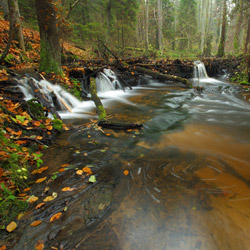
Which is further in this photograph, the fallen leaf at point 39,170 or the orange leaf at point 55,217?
the fallen leaf at point 39,170

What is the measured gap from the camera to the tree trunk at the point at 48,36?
5.72m

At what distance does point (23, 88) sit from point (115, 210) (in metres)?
4.58

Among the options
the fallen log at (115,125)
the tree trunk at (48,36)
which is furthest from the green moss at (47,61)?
the fallen log at (115,125)

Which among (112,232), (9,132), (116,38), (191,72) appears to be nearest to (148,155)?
(112,232)

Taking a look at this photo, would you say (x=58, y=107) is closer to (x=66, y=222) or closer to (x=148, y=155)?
(x=148, y=155)

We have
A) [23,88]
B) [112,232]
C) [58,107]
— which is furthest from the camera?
[58,107]

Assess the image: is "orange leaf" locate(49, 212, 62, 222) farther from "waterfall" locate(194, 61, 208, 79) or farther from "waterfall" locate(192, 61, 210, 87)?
"waterfall" locate(194, 61, 208, 79)

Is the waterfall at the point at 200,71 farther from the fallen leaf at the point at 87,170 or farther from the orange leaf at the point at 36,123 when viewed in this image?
the fallen leaf at the point at 87,170

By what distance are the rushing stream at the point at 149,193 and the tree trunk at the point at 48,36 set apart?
3835 mm

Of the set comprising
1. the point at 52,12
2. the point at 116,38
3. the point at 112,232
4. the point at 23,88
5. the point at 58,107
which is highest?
the point at 116,38

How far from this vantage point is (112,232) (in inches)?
67.7

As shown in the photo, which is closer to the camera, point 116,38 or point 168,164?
point 168,164

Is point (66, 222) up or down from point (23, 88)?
down

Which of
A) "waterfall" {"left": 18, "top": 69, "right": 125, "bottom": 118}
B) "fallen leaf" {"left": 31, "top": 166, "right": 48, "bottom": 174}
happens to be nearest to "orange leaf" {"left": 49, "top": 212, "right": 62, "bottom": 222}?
"fallen leaf" {"left": 31, "top": 166, "right": 48, "bottom": 174}
